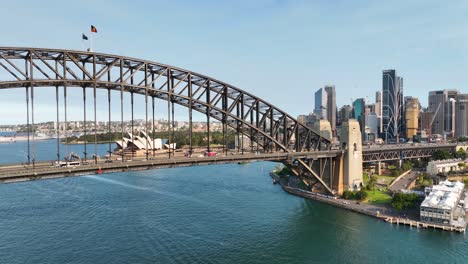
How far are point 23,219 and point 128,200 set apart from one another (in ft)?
53.0

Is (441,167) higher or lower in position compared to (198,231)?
higher

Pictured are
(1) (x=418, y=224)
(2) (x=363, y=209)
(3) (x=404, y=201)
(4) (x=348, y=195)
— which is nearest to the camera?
(1) (x=418, y=224)

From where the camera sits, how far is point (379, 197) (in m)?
58.3

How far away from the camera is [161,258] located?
3472 cm

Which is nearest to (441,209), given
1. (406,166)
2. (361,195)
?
(361,195)

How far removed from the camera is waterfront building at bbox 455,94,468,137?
582 feet

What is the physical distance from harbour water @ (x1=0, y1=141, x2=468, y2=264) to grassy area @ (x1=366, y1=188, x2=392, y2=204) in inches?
266

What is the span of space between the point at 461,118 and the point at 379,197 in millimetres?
152667

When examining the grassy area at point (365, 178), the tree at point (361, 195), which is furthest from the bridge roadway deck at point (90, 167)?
the grassy area at point (365, 178)

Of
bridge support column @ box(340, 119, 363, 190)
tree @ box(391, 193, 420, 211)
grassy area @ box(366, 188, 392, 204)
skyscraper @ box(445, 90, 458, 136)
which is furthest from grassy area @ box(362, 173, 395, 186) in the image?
skyscraper @ box(445, 90, 458, 136)

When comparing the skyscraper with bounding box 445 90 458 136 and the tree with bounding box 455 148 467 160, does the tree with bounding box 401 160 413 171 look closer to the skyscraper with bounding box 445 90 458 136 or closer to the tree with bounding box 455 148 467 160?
the tree with bounding box 455 148 467 160

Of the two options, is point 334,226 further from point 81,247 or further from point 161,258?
point 81,247

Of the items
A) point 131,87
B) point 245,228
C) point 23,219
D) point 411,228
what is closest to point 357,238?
point 411,228

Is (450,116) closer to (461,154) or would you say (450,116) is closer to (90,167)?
(461,154)
